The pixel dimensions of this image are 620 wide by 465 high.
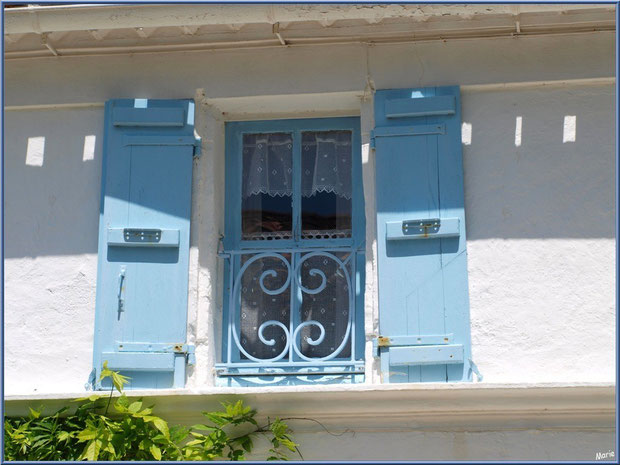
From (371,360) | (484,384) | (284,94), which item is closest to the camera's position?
(484,384)

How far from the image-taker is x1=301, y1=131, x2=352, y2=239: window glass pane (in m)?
5.83

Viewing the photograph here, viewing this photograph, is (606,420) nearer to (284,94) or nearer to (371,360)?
(371,360)

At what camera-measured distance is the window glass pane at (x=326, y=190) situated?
5828mm

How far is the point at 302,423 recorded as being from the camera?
5230 millimetres

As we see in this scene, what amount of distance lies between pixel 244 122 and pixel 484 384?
6.75 ft

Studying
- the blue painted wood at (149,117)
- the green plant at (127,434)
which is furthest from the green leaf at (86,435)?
the blue painted wood at (149,117)

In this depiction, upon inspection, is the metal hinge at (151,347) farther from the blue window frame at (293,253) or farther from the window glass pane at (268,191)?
the window glass pane at (268,191)

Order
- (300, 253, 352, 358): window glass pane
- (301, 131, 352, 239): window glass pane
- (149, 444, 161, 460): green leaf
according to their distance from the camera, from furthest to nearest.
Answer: (301, 131, 352, 239): window glass pane
(300, 253, 352, 358): window glass pane
(149, 444, 161, 460): green leaf

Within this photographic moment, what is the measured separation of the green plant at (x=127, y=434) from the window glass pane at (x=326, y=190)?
115 cm

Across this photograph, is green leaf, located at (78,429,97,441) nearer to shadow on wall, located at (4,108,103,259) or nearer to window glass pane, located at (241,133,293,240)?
shadow on wall, located at (4,108,103,259)

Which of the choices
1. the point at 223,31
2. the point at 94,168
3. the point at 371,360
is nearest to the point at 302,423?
the point at 371,360

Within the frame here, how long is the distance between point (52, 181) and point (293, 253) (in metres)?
1.37

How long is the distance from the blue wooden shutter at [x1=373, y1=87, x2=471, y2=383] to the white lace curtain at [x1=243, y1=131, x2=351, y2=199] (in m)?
0.34

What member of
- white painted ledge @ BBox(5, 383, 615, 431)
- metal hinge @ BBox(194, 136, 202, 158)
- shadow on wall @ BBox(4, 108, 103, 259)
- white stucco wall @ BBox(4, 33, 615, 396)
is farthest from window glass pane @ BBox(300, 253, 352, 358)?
shadow on wall @ BBox(4, 108, 103, 259)
